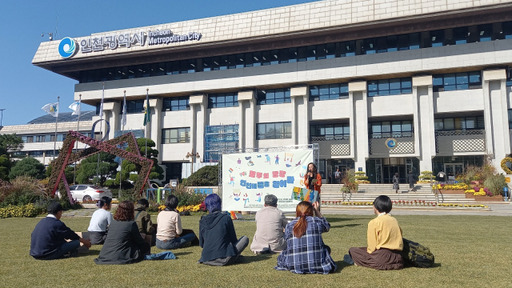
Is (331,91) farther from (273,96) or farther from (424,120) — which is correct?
(424,120)

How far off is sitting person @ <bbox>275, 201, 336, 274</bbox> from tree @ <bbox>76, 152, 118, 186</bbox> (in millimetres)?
39973

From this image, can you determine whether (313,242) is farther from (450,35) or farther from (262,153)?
(450,35)

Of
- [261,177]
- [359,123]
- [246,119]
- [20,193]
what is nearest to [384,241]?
A: [261,177]

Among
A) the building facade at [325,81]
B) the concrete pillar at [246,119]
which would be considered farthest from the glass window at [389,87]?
the concrete pillar at [246,119]

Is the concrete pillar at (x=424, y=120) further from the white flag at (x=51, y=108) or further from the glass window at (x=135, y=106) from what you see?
the white flag at (x=51, y=108)

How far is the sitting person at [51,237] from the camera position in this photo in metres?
7.06

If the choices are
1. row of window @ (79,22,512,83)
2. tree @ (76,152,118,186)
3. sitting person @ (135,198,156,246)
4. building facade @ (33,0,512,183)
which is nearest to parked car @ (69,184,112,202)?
tree @ (76,152,118,186)

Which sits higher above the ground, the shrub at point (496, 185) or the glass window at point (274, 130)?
the glass window at point (274, 130)

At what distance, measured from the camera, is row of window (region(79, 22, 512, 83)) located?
3784 centimetres

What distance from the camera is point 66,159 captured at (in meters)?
23.7

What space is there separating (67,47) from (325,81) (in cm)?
3342

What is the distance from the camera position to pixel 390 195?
3167cm

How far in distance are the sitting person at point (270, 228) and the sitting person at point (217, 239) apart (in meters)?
1.00

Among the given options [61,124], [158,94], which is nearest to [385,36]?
[158,94]
